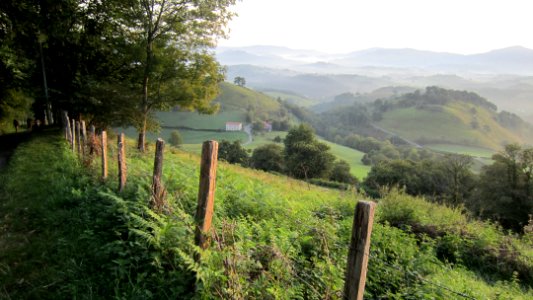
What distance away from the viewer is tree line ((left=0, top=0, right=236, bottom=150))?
22.1 meters

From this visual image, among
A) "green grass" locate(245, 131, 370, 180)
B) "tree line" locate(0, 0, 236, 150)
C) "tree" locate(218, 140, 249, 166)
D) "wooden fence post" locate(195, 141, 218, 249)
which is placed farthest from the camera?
"green grass" locate(245, 131, 370, 180)

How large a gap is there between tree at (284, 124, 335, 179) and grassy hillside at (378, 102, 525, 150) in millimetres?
110580

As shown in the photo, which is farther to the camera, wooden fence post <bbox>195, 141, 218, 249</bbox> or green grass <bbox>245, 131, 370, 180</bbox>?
green grass <bbox>245, 131, 370, 180</bbox>

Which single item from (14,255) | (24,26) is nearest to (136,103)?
(24,26)

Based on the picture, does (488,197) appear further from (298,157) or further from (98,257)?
(98,257)

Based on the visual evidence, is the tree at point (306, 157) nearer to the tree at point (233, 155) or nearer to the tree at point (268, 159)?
the tree at point (268, 159)

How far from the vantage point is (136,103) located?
23.8m

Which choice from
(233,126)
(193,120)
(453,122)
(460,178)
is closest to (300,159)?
(460,178)

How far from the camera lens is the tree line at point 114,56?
22.1 meters

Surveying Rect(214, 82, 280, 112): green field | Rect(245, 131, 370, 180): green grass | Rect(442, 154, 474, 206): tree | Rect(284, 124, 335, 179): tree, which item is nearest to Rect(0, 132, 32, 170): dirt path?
Rect(284, 124, 335, 179): tree

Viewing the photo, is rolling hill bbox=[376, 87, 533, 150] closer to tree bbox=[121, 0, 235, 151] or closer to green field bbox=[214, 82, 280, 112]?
green field bbox=[214, 82, 280, 112]

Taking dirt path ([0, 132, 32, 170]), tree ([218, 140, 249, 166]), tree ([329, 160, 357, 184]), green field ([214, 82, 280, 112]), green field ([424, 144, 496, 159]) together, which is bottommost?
green field ([424, 144, 496, 159])

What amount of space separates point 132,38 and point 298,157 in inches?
1372

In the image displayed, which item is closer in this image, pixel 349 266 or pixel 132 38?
pixel 349 266
